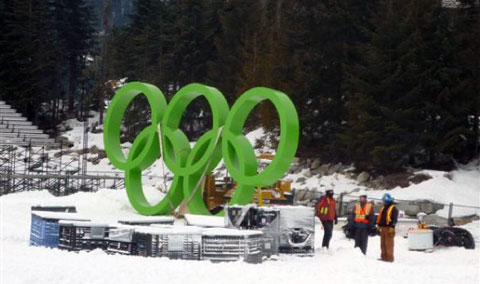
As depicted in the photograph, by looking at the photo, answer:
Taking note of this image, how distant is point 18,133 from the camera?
48.6 m

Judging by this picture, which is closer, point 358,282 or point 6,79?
point 358,282

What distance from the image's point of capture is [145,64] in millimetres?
55688

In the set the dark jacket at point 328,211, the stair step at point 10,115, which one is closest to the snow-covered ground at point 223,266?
the dark jacket at point 328,211

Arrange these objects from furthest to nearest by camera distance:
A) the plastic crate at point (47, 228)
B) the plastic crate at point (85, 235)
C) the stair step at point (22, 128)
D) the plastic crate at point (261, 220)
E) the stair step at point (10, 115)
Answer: the stair step at point (10, 115) → the stair step at point (22, 128) → the plastic crate at point (261, 220) → the plastic crate at point (47, 228) → the plastic crate at point (85, 235)

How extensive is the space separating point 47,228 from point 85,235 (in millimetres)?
1165

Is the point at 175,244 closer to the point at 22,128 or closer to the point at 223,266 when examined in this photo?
the point at 223,266

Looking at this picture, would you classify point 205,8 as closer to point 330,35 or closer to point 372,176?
point 330,35

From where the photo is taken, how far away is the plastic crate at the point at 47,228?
55.5ft

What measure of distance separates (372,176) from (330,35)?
8.47 m

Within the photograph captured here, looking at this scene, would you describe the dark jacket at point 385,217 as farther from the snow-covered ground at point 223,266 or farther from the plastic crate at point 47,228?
the plastic crate at point 47,228

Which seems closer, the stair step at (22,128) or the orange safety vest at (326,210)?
the orange safety vest at (326,210)

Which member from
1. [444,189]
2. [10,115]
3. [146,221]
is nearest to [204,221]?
[146,221]

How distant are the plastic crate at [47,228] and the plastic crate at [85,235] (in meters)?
0.64

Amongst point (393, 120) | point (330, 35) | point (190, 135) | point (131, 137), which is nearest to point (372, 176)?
point (393, 120)
